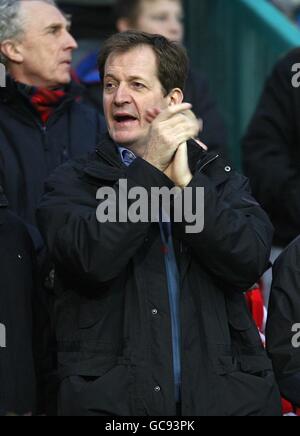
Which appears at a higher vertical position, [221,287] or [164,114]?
[164,114]

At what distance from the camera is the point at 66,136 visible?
5926 millimetres

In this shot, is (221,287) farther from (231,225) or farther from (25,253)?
(25,253)

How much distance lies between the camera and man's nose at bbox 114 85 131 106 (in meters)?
4.71

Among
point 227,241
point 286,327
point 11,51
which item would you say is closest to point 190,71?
point 11,51

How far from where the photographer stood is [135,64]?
4.77 metres

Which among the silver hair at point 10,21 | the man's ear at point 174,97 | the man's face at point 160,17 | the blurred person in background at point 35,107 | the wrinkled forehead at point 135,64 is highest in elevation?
the man's face at point 160,17

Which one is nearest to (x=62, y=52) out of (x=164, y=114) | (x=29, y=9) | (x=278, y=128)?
(x=29, y=9)

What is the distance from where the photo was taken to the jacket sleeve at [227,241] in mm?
4340

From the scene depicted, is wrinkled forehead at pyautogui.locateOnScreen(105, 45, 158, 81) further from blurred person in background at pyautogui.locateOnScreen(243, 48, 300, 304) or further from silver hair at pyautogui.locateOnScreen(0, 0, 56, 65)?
blurred person in background at pyautogui.locateOnScreen(243, 48, 300, 304)

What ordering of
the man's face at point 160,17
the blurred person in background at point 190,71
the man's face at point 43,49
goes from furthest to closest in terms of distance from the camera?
the man's face at point 160,17 → the blurred person in background at point 190,71 → the man's face at point 43,49

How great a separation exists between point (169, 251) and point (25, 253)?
0.67 metres

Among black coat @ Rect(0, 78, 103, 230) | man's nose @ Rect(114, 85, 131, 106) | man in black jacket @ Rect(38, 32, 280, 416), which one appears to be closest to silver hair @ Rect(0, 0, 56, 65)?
black coat @ Rect(0, 78, 103, 230)

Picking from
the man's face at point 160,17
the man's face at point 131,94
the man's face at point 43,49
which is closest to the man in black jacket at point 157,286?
the man's face at point 131,94

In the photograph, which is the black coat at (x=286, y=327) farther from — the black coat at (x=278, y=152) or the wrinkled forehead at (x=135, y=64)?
the black coat at (x=278, y=152)
